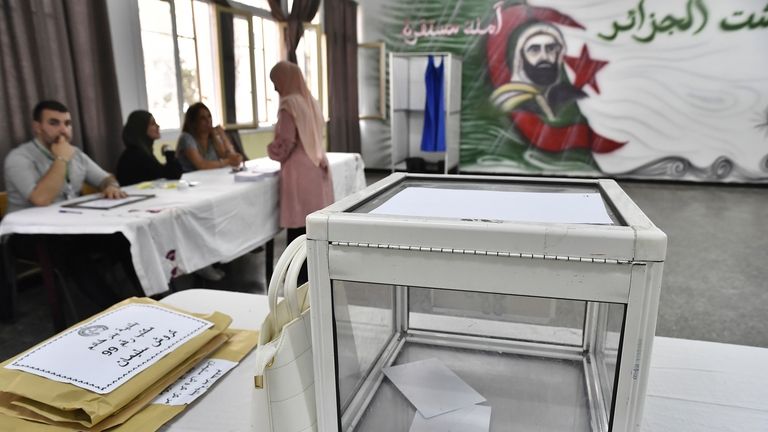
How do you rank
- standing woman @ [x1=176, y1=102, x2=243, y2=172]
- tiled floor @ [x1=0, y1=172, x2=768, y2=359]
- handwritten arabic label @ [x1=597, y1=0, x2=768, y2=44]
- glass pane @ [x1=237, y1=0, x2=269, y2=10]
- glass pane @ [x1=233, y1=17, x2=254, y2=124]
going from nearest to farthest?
tiled floor @ [x1=0, y1=172, x2=768, y2=359], standing woman @ [x1=176, y1=102, x2=243, y2=172], glass pane @ [x1=233, y1=17, x2=254, y2=124], glass pane @ [x1=237, y1=0, x2=269, y2=10], handwritten arabic label @ [x1=597, y1=0, x2=768, y2=44]

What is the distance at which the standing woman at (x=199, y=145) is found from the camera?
3.09m

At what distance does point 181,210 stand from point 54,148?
0.70 m

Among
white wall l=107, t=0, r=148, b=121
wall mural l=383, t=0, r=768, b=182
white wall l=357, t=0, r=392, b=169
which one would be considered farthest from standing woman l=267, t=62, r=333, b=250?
wall mural l=383, t=0, r=768, b=182

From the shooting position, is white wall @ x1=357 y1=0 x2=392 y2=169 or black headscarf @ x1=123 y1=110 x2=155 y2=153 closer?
black headscarf @ x1=123 y1=110 x2=155 y2=153

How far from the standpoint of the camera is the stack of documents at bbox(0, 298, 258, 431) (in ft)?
2.18

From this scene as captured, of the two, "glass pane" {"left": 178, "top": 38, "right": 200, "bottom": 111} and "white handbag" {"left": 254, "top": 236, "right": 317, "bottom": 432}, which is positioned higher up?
"glass pane" {"left": 178, "top": 38, "right": 200, "bottom": 111}

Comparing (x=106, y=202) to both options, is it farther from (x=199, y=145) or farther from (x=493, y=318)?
Result: (x=493, y=318)

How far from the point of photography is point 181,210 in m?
2.01

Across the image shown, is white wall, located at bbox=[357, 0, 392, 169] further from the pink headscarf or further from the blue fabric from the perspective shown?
the pink headscarf

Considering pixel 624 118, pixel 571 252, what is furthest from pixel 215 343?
pixel 624 118

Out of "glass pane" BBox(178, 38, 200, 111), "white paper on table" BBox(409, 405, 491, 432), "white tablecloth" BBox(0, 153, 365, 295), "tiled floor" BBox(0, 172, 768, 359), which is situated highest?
"glass pane" BBox(178, 38, 200, 111)

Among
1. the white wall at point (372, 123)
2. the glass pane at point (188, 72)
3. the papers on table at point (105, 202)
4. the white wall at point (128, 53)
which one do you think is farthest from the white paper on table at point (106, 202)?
the white wall at point (372, 123)

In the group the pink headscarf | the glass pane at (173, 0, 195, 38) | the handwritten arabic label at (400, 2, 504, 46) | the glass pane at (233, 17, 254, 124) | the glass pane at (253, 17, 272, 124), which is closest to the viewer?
the pink headscarf

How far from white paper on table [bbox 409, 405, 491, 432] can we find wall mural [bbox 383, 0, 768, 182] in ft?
19.3
